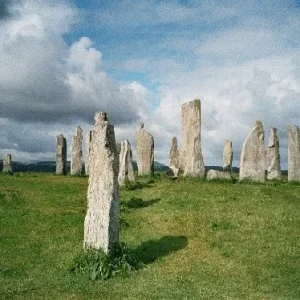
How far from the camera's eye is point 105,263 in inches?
679

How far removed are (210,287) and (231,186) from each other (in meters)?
15.2

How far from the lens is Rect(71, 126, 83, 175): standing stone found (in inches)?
1914

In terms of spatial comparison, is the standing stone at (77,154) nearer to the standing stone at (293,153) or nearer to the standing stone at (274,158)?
the standing stone at (274,158)

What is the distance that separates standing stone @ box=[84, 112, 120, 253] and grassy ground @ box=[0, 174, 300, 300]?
116 cm

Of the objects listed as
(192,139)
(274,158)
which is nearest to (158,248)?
(192,139)

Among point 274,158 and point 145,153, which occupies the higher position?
point 145,153

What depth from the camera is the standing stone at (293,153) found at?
37.8 meters

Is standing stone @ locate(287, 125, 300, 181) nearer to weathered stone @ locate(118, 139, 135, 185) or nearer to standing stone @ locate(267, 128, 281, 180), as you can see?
standing stone @ locate(267, 128, 281, 180)

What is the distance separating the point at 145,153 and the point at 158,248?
21491 millimetres

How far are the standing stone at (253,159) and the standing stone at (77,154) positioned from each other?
1839cm

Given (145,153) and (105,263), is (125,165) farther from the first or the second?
(105,263)

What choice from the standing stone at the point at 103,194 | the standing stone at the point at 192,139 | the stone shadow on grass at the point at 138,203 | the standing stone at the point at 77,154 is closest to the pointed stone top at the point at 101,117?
the standing stone at the point at 103,194

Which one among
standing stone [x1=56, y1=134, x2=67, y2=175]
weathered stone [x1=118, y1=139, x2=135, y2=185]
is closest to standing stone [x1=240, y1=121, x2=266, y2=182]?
weathered stone [x1=118, y1=139, x2=135, y2=185]

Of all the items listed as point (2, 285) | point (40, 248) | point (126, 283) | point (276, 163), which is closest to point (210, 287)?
point (126, 283)
